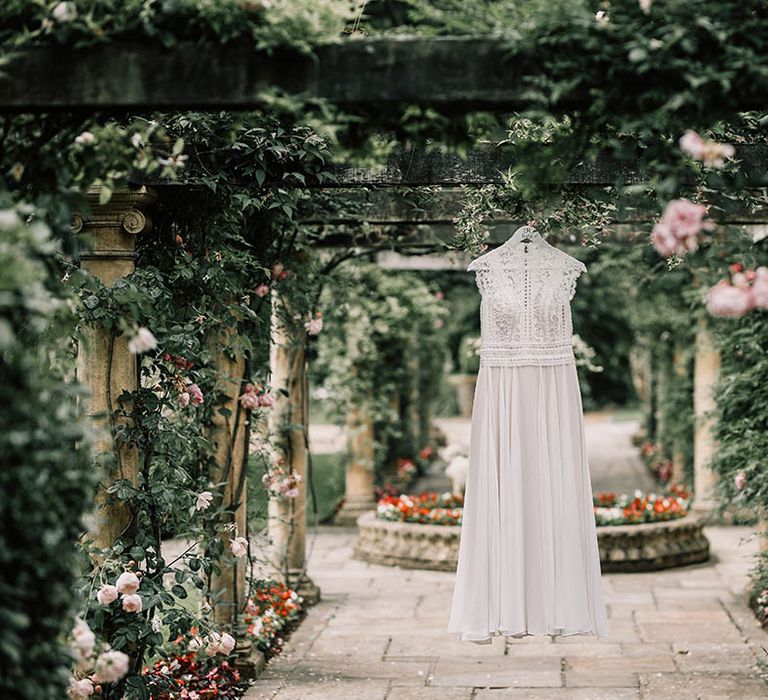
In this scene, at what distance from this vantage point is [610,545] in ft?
26.7

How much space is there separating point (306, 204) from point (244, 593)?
1.89 m

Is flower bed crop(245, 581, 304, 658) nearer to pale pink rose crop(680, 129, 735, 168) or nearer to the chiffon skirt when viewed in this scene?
the chiffon skirt

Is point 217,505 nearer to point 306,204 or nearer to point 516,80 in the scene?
point 306,204

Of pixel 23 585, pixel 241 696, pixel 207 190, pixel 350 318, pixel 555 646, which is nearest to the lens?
pixel 23 585

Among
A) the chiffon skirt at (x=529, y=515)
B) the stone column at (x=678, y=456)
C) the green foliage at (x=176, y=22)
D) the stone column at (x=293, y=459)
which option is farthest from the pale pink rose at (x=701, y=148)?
the stone column at (x=678, y=456)

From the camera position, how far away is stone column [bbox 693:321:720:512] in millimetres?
9289

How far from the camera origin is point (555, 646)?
5.92 meters

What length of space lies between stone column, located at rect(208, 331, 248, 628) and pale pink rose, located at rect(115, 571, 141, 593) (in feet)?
3.97

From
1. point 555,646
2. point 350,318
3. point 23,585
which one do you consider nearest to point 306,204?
point 555,646

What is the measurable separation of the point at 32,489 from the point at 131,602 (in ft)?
4.92

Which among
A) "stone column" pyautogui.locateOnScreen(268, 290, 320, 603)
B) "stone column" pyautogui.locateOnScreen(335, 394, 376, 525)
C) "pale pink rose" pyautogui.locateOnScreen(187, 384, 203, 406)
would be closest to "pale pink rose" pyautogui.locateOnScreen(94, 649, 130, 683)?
"pale pink rose" pyautogui.locateOnScreen(187, 384, 203, 406)

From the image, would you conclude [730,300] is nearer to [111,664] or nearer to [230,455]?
[111,664]

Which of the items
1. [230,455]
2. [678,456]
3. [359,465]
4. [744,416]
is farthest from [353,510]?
[230,455]

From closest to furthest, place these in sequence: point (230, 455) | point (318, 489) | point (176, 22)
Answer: point (176, 22), point (230, 455), point (318, 489)
